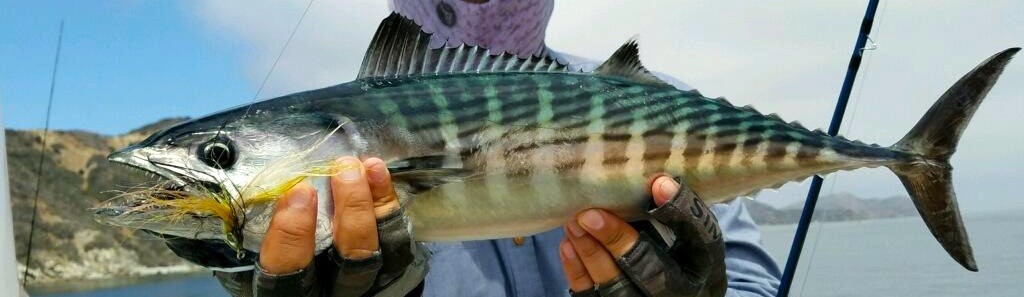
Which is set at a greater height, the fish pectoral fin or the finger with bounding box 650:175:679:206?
the fish pectoral fin

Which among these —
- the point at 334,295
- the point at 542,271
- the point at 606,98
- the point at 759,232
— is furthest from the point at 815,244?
the point at 334,295

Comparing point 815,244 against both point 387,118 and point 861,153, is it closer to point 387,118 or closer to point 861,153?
point 861,153

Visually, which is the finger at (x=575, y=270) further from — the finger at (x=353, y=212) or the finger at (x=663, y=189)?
the finger at (x=353, y=212)

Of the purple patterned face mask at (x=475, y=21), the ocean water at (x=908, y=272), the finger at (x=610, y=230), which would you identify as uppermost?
the purple patterned face mask at (x=475, y=21)

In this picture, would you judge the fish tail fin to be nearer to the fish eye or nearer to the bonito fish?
the bonito fish

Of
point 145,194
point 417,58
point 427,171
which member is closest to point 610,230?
point 427,171

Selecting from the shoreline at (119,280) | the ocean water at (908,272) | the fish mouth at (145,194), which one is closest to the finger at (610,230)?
the fish mouth at (145,194)

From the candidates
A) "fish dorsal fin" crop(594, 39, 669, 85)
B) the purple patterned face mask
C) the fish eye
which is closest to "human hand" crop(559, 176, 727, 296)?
"fish dorsal fin" crop(594, 39, 669, 85)
